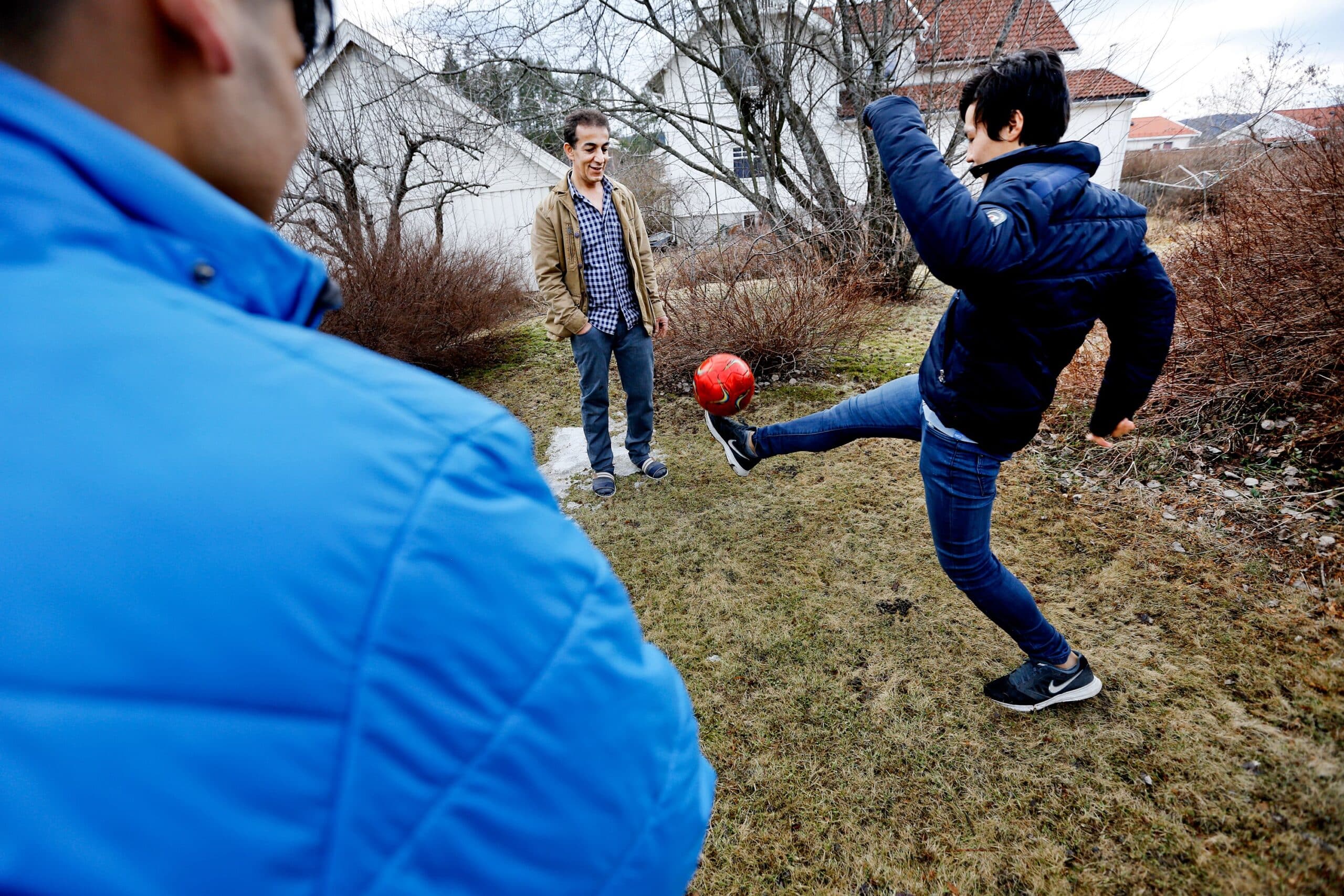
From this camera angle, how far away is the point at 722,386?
3631mm

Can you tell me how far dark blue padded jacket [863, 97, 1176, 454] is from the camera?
1.78 m

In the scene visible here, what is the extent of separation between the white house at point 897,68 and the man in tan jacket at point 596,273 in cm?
279

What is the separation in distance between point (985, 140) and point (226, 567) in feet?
7.24

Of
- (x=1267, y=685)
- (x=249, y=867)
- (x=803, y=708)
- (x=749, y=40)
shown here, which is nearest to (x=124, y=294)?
(x=249, y=867)

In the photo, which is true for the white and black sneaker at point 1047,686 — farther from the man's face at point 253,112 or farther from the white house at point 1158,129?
the white house at point 1158,129

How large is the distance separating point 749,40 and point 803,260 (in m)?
2.48

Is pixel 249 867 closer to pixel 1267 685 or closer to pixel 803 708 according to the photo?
pixel 803 708

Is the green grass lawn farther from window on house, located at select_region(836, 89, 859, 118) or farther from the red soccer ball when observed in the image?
window on house, located at select_region(836, 89, 859, 118)

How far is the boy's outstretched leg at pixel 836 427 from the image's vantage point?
2553mm

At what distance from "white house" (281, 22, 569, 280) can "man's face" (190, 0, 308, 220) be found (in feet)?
27.0

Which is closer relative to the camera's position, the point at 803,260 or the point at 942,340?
the point at 942,340

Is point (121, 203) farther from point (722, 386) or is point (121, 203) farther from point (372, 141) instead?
point (372, 141)

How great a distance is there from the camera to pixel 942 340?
2.17 meters

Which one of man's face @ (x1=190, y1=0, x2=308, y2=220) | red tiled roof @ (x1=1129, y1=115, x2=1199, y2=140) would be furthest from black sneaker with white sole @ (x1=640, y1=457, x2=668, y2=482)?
red tiled roof @ (x1=1129, y1=115, x2=1199, y2=140)
